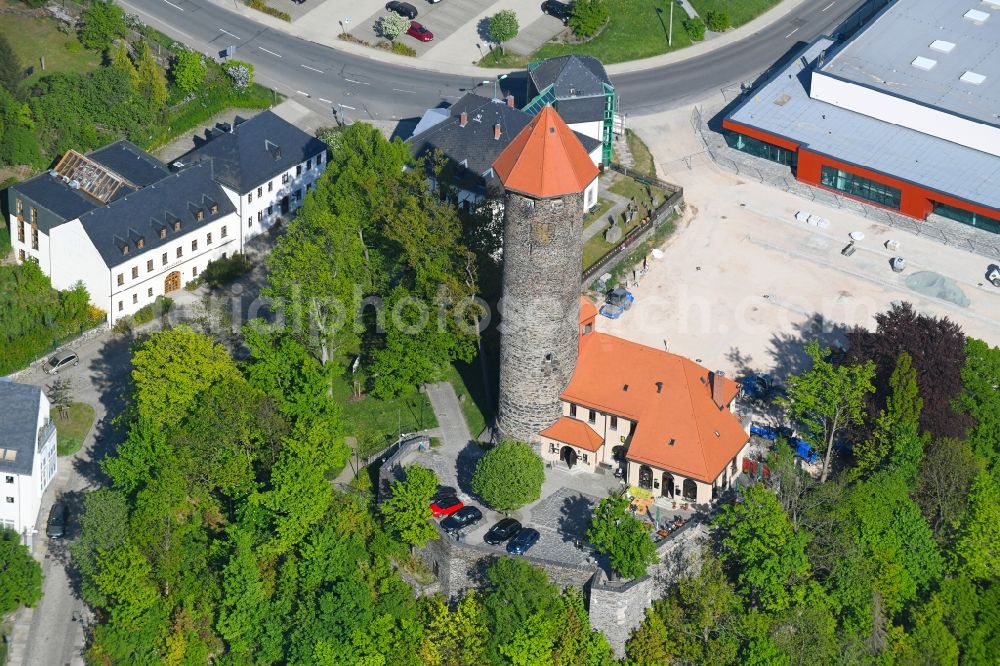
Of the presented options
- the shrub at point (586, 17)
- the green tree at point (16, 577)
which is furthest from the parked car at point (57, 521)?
the shrub at point (586, 17)

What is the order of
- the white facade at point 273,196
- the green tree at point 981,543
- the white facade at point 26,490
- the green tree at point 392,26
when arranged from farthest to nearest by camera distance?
the green tree at point 392,26, the white facade at point 273,196, the white facade at point 26,490, the green tree at point 981,543

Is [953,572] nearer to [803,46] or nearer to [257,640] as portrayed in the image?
[257,640]

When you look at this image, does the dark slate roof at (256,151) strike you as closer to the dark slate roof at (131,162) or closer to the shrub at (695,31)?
the dark slate roof at (131,162)

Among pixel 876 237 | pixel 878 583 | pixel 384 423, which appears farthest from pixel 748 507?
pixel 876 237

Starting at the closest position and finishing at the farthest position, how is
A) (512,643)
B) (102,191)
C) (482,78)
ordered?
(512,643), (102,191), (482,78)

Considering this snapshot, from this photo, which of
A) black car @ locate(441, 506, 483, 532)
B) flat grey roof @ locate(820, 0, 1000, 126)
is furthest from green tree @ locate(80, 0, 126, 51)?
black car @ locate(441, 506, 483, 532)
